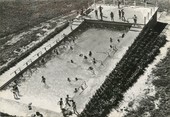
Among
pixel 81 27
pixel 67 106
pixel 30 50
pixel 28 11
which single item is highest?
pixel 28 11

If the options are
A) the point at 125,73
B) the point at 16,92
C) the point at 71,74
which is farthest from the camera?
the point at 71,74

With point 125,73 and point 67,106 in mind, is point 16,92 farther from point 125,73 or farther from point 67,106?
point 125,73

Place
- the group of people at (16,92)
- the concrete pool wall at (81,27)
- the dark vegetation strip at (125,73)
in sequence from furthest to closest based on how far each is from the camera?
the concrete pool wall at (81,27)
the group of people at (16,92)
the dark vegetation strip at (125,73)

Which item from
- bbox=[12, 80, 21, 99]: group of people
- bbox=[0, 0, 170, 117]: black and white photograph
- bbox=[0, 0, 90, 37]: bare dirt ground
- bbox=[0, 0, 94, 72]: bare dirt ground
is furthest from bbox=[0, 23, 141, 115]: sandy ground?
bbox=[0, 0, 90, 37]: bare dirt ground

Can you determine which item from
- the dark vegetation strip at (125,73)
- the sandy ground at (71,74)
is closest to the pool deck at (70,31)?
the sandy ground at (71,74)

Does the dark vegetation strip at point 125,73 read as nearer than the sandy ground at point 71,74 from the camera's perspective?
Yes

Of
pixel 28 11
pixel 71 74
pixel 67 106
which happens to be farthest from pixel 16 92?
pixel 28 11

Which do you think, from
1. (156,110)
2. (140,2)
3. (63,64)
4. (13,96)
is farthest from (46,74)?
(140,2)

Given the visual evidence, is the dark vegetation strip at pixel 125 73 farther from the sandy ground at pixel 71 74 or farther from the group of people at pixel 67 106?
the group of people at pixel 67 106

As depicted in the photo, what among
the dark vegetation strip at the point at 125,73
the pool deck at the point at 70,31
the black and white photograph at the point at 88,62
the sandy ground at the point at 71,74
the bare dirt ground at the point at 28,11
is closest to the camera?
the dark vegetation strip at the point at 125,73
